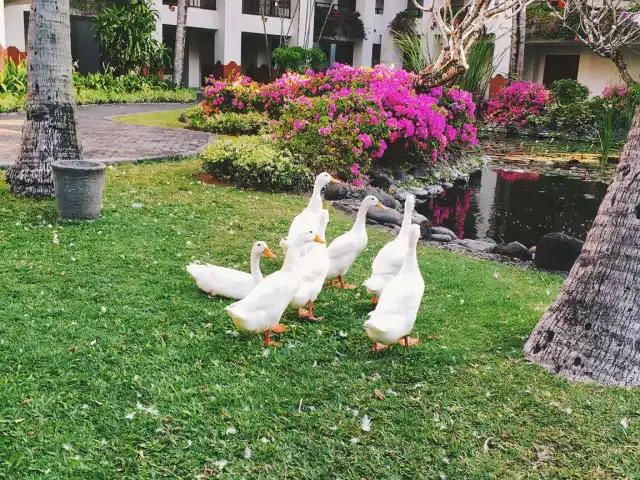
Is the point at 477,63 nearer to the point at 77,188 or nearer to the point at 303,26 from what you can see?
the point at 77,188

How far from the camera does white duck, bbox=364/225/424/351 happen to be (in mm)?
4027

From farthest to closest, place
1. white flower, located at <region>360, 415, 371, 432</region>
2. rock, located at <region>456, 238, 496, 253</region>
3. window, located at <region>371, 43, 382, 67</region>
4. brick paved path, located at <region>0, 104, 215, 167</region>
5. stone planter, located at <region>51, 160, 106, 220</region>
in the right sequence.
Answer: window, located at <region>371, 43, 382, 67</region>, brick paved path, located at <region>0, 104, 215, 167</region>, rock, located at <region>456, 238, 496, 253</region>, stone planter, located at <region>51, 160, 106, 220</region>, white flower, located at <region>360, 415, 371, 432</region>

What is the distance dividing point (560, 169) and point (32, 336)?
13.5 meters

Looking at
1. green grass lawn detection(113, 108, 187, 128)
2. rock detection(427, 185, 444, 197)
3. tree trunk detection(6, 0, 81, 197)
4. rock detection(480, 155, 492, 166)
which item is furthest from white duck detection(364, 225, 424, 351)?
green grass lawn detection(113, 108, 187, 128)

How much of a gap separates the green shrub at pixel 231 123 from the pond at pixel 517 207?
467cm

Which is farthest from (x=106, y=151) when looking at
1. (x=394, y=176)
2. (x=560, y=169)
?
(x=560, y=169)

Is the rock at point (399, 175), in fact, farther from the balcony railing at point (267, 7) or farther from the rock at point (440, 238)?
the balcony railing at point (267, 7)

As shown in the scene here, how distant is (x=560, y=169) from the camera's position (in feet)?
49.7

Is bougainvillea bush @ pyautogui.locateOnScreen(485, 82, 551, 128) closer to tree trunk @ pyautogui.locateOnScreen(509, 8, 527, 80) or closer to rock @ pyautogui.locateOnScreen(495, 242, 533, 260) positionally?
tree trunk @ pyautogui.locateOnScreen(509, 8, 527, 80)

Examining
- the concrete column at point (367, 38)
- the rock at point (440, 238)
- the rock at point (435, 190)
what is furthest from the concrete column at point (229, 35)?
the rock at point (440, 238)

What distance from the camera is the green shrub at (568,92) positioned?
2295 cm

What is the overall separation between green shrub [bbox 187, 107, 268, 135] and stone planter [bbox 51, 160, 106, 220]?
7.44 meters

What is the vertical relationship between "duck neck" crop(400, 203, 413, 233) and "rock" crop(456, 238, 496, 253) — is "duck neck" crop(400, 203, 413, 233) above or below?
above

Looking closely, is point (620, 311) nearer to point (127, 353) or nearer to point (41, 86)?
point (127, 353)
